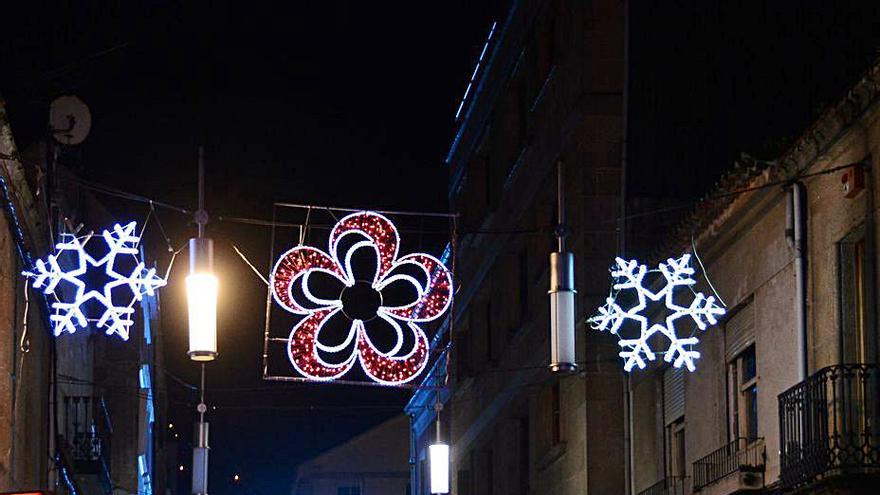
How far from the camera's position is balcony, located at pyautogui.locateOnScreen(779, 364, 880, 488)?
15.8 meters

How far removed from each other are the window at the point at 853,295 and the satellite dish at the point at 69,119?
11.7 metres

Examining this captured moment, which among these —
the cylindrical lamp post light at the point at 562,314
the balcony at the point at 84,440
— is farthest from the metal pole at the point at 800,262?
the balcony at the point at 84,440

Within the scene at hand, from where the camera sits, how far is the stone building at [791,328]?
1636cm

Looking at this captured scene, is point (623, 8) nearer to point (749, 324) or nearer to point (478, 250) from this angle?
point (749, 324)

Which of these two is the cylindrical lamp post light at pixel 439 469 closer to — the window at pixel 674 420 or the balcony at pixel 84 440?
the window at pixel 674 420

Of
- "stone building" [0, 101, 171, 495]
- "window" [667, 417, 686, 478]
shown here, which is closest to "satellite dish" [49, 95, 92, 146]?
"stone building" [0, 101, 171, 495]

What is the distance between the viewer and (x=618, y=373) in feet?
86.2

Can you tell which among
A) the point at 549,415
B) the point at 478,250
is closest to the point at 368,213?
the point at 549,415

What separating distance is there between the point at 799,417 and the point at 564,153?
38.7 ft

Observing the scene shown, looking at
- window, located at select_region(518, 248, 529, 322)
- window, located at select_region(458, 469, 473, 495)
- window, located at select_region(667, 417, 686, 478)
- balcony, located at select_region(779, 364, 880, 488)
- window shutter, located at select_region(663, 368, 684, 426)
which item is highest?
window, located at select_region(518, 248, 529, 322)

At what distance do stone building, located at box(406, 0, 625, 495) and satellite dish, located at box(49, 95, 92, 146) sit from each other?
600 cm

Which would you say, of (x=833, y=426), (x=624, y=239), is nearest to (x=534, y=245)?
(x=624, y=239)

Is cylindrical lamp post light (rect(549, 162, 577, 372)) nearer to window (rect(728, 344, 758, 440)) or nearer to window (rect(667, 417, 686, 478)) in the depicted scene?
window (rect(728, 344, 758, 440))

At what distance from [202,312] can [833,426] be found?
6.02m
